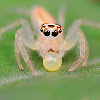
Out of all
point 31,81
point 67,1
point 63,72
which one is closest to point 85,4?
point 67,1

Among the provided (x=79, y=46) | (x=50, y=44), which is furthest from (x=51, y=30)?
(x=79, y=46)

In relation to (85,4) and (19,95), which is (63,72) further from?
(85,4)

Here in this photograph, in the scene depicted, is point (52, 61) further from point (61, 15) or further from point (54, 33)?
point (61, 15)

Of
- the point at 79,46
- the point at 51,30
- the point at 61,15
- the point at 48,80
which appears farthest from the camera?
the point at 61,15

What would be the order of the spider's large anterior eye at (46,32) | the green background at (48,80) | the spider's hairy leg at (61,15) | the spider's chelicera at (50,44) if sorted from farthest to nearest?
the spider's hairy leg at (61,15)
the spider's large anterior eye at (46,32)
the spider's chelicera at (50,44)
the green background at (48,80)

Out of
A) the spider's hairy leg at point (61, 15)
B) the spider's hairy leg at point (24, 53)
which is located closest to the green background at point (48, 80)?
the spider's hairy leg at point (24, 53)

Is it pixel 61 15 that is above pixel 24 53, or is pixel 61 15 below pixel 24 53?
above

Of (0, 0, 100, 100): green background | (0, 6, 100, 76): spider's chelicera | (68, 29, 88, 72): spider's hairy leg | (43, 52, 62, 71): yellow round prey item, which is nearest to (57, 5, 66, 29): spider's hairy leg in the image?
(0, 0, 100, 100): green background

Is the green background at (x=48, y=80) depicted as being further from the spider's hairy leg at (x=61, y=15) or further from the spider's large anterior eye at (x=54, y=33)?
the spider's hairy leg at (x=61, y=15)
